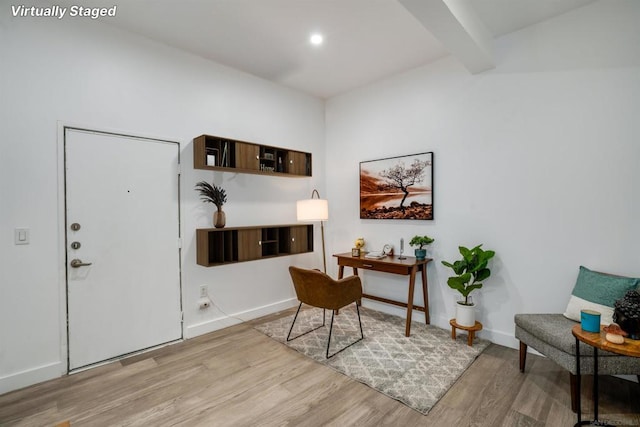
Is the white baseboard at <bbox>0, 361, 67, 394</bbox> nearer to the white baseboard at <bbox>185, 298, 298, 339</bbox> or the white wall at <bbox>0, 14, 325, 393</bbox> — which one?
the white wall at <bbox>0, 14, 325, 393</bbox>

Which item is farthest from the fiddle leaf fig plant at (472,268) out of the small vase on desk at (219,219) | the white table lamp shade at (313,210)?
the small vase on desk at (219,219)

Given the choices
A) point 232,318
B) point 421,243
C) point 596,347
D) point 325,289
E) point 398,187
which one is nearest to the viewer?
point 596,347

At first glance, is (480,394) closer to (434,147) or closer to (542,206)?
(542,206)

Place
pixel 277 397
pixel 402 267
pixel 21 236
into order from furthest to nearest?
1. pixel 402 267
2. pixel 21 236
3. pixel 277 397

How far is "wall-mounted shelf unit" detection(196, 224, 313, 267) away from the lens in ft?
10.6

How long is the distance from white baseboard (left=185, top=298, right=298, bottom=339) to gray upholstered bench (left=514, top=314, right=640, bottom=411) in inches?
108

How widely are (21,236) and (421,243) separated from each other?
369 cm

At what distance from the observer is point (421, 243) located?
341 centimetres

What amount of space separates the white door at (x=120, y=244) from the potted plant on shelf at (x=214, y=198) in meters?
0.27

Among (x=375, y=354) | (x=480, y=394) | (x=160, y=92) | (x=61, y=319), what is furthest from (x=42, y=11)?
(x=480, y=394)

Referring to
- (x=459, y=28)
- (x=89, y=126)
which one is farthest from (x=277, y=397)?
(x=459, y=28)

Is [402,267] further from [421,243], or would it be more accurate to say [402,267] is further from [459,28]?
[459,28]

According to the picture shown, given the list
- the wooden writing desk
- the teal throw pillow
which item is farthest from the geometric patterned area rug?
the teal throw pillow

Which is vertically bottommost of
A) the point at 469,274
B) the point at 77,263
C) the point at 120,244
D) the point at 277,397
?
the point at 277,397
